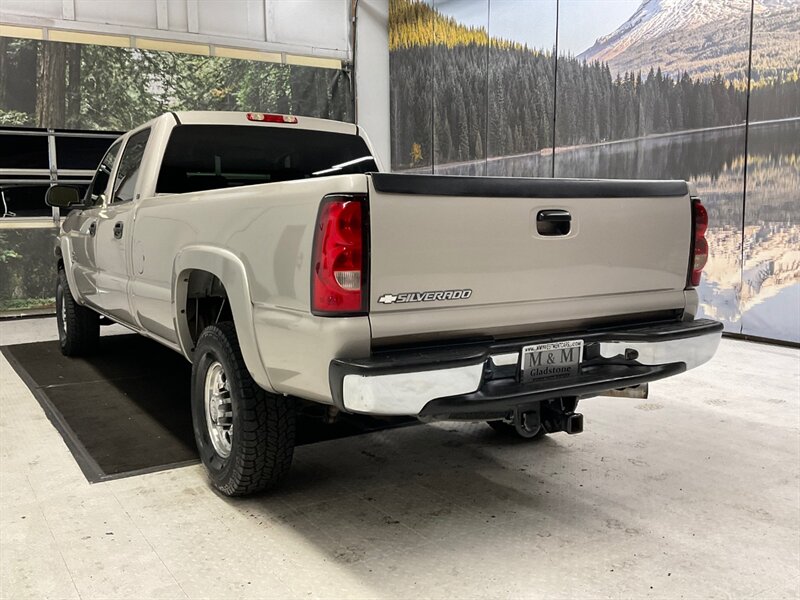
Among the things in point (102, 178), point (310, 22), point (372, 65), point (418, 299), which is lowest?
point (418, 299)

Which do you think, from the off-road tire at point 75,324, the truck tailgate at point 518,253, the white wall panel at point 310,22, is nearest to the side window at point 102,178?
the off-road tire at point 75,324

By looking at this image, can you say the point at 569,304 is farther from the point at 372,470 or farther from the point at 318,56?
the point at 318,56

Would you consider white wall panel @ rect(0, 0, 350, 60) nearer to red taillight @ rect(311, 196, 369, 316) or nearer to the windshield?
the windshield

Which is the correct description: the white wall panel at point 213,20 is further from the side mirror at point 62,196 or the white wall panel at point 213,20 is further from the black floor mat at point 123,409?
the side mirror at point 62,196

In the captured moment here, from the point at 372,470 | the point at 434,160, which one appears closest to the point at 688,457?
the point at 372,470

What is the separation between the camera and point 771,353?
6195mm

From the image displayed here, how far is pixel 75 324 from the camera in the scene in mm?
5914

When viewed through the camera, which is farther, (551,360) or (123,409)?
(123,409)

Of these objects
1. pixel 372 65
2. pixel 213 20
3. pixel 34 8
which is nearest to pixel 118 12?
pixel 34 8

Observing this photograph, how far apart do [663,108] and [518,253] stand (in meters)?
5.51

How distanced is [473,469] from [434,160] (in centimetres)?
813

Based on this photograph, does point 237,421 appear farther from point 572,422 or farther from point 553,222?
point 553,222

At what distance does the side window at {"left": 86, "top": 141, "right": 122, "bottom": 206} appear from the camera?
194 inches

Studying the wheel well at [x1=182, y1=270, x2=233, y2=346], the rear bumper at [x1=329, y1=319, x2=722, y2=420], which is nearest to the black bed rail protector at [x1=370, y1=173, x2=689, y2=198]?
the rear bumper at [x1=329, y1=319, x2=722, y2=420]
